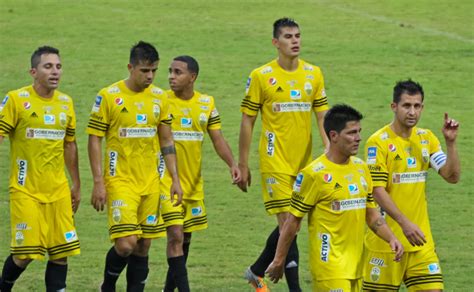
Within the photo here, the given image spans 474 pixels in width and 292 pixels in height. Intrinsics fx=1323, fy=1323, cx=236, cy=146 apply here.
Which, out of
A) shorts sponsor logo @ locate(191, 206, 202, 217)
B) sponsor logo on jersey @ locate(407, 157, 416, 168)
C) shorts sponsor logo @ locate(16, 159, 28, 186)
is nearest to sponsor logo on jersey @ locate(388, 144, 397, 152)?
sponsor logo on jersey @ locate(407, 157, 416, 168)

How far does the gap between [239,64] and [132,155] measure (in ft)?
46.9

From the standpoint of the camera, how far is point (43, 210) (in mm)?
12945

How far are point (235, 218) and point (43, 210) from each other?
18.2 feet

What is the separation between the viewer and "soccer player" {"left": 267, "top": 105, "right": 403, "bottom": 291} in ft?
36.7

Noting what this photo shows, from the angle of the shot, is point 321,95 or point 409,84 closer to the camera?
point 409,84

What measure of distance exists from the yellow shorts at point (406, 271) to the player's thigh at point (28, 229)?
3185mm

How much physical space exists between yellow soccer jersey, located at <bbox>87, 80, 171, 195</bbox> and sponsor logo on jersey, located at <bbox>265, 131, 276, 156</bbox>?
141 centimetres

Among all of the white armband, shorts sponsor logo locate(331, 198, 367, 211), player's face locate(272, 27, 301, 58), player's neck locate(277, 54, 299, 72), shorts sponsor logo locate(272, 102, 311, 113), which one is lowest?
shorts sponsor logo locate(331, 198, 367, 211)

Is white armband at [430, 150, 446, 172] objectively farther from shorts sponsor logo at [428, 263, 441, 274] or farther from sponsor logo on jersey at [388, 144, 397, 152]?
shorts sponsor logo at [428, 263, 441, 274]

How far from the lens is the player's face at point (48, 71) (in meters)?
12.9

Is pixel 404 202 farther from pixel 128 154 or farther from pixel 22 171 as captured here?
pixel 22 171

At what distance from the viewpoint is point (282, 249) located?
1115cm

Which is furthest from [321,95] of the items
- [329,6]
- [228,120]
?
[329,6]

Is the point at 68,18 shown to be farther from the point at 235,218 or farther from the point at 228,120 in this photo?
the point at 235,218
